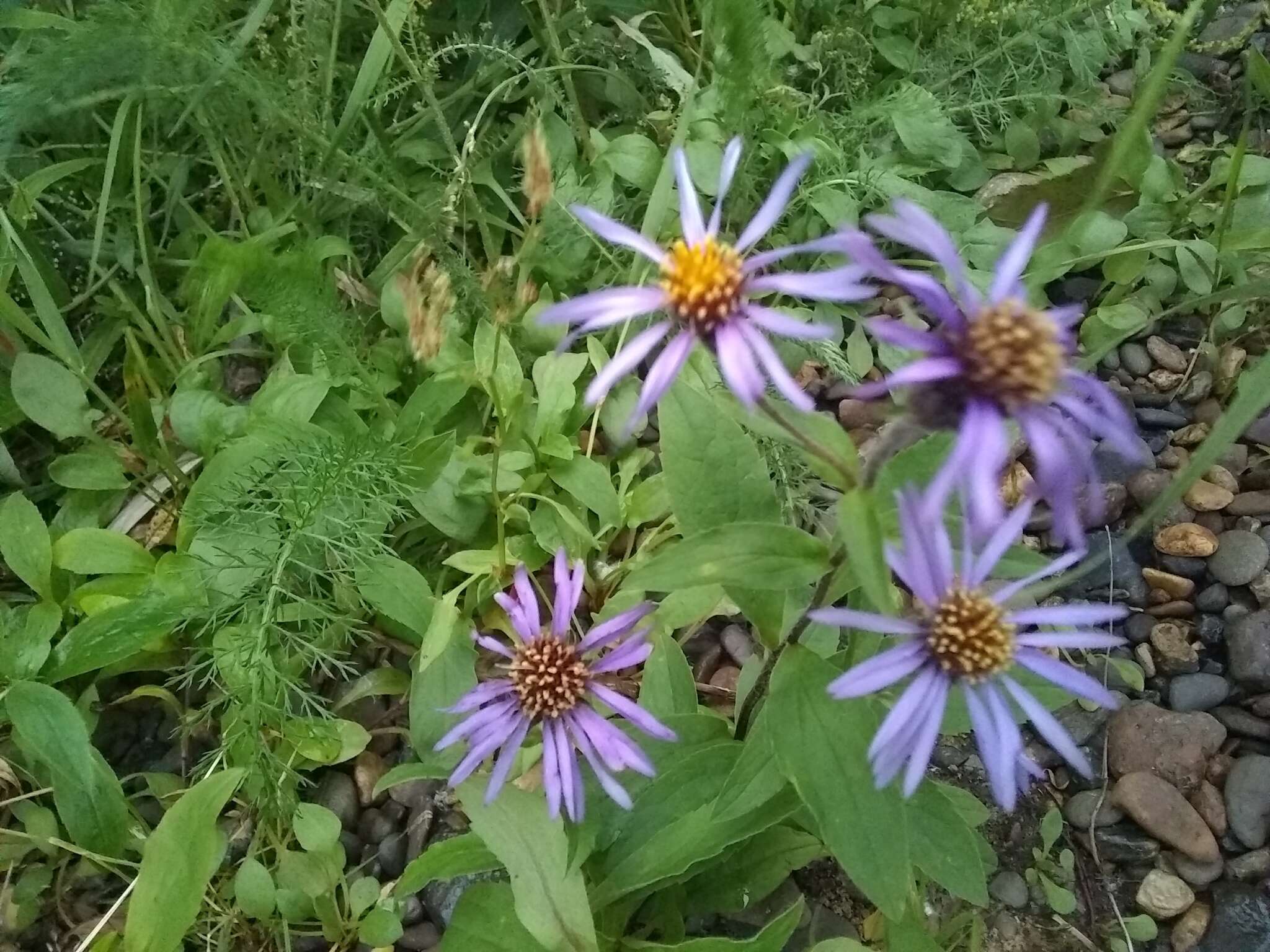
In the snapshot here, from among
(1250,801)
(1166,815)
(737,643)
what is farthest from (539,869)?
(1250,801)

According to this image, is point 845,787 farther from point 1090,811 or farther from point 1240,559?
point 1240,559

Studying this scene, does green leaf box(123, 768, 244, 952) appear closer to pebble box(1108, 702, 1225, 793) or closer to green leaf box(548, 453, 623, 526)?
green leaf box(548, 453, 623, 526)

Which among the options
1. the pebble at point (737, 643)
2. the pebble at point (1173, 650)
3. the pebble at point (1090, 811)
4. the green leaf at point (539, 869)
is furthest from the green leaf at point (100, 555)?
the pebble at point (1173, 650)

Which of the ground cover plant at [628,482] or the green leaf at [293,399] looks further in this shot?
the green leaf at [293,399]

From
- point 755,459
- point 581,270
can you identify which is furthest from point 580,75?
point 755,459

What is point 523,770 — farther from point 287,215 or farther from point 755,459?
point 287,215

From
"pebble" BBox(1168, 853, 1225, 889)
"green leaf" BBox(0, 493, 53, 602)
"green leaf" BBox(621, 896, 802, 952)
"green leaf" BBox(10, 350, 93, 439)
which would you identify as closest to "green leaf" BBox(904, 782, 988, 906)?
"green leaf" BBox(621, 896, 802, 952)

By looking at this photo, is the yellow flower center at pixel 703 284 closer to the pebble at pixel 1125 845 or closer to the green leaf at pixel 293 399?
the green leaf at pixel 293 399

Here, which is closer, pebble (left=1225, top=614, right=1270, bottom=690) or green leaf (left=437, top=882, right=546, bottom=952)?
green leaf (left=437, top=882, right=546, bottom=952)
